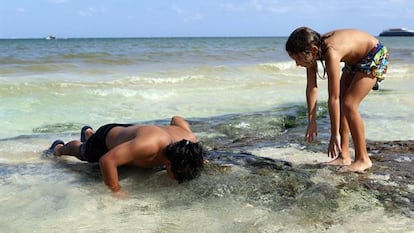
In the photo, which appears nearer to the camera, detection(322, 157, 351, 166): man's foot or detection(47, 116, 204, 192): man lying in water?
detection(47, 116, 204, 192): man lying in water

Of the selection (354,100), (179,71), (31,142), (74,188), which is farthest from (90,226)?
(179,71)

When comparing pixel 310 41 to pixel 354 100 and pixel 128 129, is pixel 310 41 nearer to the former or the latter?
pixel 354 100

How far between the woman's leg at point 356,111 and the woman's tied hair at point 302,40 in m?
0.60

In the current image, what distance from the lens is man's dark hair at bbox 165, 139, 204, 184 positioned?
11.5ft

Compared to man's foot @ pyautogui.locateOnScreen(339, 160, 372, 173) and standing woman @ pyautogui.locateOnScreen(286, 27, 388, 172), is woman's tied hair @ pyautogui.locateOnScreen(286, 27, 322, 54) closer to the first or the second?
standing woman @ pyautogui.locateOnScreen(286, 27, 388, 172)

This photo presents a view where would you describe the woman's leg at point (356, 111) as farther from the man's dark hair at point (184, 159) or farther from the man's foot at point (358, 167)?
the man's dark hair at point (184, 159)

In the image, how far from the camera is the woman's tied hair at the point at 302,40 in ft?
11.6

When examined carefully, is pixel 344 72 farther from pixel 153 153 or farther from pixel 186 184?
pixel 153 153

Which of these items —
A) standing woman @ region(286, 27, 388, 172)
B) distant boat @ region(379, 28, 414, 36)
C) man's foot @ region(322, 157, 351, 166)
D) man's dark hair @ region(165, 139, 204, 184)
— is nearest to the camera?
man's dark hair @ region(165, 139, 204, 184)

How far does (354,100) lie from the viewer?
3.92 metres

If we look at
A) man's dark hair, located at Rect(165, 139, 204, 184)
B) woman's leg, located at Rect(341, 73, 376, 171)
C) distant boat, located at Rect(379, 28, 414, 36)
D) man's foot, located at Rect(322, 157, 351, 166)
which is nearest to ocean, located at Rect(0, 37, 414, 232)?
man's dark hair, located at Rect(165, 139, 204, 184)

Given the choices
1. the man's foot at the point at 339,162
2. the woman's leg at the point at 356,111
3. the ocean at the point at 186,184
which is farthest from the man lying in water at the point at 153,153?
the woman's leg at the point at 356,111

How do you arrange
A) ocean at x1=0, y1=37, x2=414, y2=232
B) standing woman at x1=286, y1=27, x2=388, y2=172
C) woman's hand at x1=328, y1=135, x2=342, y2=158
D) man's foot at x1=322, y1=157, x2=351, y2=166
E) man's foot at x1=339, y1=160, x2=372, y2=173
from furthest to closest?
man's foot at x1=322, y1=157, x2=351, y2=166 → man's foot at x1=339, y1=160, x2=372, y2=173 → woman's hand at x1=328, y1=135, x2=342, y2=158 → standing woman at x1=286, y1=27, x2=388, y2=172 → ocean at x1=0, y1=37, x2=414, y2=232

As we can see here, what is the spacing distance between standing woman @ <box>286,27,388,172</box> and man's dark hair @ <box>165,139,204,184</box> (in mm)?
1044
